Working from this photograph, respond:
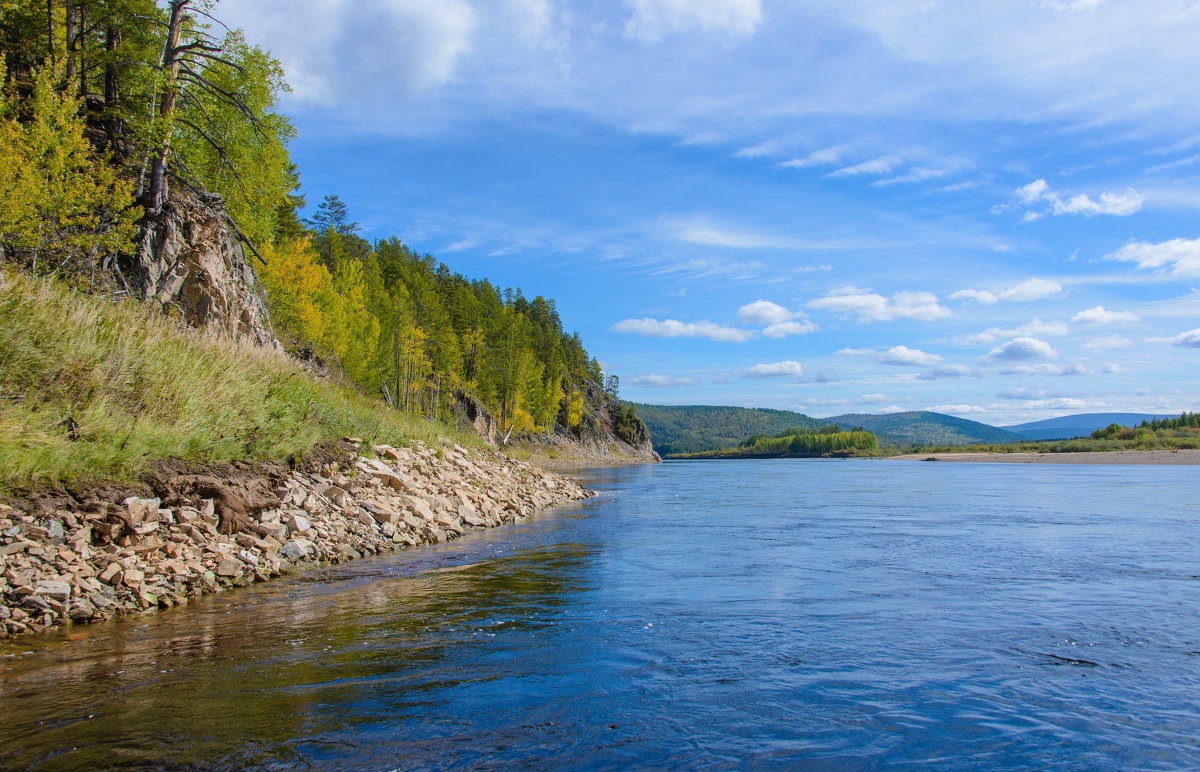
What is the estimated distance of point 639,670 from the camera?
6945mm

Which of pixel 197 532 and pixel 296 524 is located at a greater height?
pixel 197 532

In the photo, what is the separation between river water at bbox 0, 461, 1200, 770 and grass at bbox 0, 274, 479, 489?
2819 millimetres

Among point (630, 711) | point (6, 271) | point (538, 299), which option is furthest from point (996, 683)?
point (538, 299)

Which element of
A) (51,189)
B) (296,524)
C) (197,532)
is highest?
(51,189)

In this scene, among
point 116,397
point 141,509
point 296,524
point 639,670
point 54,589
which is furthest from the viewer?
point 296,524

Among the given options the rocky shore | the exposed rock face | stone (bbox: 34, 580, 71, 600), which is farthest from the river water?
the exposed rock face

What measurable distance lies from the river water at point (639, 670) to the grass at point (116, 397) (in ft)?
9.25

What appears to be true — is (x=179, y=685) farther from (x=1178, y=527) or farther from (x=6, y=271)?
(x=1178, y=527)

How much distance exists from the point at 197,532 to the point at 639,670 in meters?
7.43

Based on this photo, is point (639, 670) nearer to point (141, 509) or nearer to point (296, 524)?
point (141, 509)

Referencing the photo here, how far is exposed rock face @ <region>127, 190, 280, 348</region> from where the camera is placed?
20547mm

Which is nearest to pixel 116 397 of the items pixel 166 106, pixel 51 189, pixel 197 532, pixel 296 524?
pixel 197 532

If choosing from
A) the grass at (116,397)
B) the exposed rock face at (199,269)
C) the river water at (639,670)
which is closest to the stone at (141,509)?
the grass at (116,397)

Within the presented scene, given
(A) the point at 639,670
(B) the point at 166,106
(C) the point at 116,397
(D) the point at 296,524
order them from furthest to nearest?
1. (B) the point at 166,106
2. (D) the point at 296,524
3. (C) the point at 116,397
4. (A) the point at 639,670
